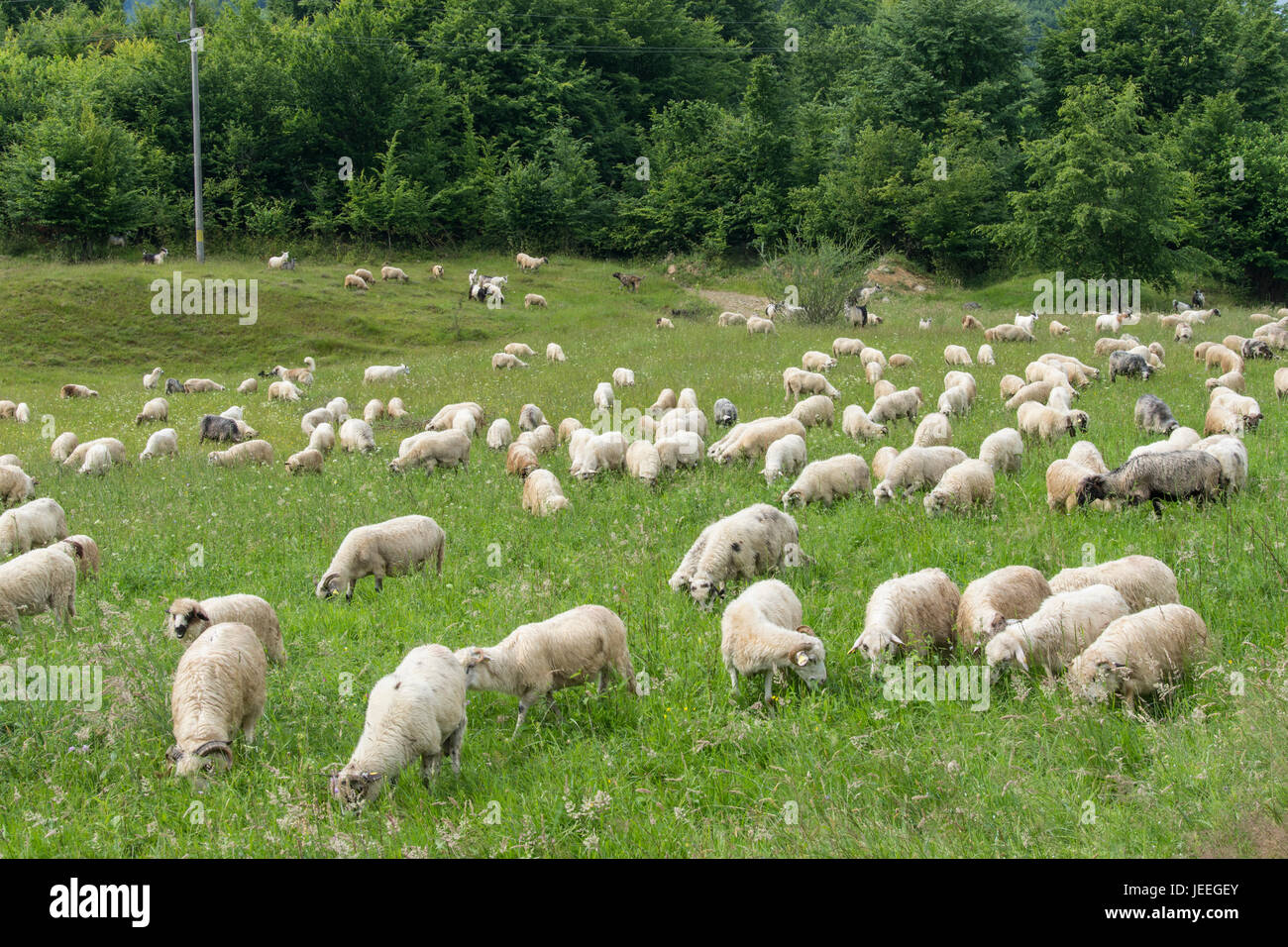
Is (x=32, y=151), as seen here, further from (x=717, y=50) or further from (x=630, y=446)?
(x=717, y=50)

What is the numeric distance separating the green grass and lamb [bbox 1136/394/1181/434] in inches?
12.7

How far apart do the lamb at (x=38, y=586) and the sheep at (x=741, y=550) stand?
19.5 ft

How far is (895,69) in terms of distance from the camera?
55250 millimetres

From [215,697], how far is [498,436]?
37.1ft

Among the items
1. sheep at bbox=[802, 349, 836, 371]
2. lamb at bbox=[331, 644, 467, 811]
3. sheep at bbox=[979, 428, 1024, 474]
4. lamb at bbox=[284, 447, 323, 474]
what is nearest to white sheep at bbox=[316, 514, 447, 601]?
lamb at bbox=[331, 644, 467, 811]

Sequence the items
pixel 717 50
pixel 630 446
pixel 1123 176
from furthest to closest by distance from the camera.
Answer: pixel 717 50 < pixel 1123 176 < pixel 630 446

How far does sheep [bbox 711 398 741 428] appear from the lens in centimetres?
1802

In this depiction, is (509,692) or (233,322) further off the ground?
(233,322)

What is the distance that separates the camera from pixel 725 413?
18203 mm

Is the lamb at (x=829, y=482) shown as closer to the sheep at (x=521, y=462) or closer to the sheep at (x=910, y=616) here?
the sheep at (x=910, y=616)

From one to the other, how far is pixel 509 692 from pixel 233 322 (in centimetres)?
3204

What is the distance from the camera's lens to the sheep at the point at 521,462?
583 inches

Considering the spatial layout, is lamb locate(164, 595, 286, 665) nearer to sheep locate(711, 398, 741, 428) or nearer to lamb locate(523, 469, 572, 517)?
lamb locate(523, 469, 572, 517)

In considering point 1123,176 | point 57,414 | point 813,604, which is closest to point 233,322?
point 57,414
